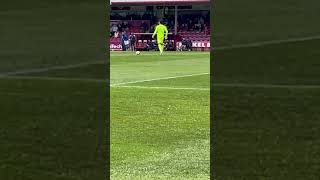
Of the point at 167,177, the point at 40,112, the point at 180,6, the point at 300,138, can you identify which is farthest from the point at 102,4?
the point at 180,6

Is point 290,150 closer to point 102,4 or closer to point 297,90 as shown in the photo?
point 102,4

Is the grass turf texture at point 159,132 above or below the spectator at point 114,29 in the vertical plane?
below

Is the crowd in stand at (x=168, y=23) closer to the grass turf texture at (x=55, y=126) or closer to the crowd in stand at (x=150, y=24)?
the crowd in stand at (x=150, y=24)

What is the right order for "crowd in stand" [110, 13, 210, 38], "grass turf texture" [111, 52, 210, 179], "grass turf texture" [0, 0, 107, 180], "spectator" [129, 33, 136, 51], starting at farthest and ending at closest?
1. "crowd in stand" [110, 13, 210, 38]
2. "spectator" [129, 33, 136, 51]
3. "grass turf texture" [111, 52, 210, 179]
4. "grass turf texture" [0, 0, 107, 180]

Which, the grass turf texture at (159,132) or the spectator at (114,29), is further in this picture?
the spectator at (114,29)

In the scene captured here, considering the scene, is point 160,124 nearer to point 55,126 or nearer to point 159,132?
point 159,132

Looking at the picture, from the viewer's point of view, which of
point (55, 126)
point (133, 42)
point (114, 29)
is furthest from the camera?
point (114, 29)

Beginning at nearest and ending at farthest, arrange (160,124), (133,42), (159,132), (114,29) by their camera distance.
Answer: (159,132), (160,124), (133,42), (114,29)

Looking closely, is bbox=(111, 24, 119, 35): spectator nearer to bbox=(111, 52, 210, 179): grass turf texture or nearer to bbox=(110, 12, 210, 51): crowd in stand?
bbox=(110, 12, 210, 51): crowd in stand

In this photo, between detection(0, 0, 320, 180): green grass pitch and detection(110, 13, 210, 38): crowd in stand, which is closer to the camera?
detection(0, 0, 320, 180): green grass pitch

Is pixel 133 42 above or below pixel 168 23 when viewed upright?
below

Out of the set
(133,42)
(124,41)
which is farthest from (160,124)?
(124,41)

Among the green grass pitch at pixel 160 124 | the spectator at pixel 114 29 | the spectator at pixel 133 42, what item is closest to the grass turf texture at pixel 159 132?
the green grass pitch at pixel 160 124

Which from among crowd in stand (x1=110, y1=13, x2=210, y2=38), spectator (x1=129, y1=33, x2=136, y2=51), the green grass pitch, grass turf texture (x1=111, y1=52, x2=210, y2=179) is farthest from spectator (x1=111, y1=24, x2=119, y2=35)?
grass turf texture (x1=111, y1=52, x2=210, y2=179)
